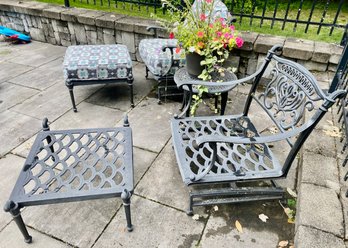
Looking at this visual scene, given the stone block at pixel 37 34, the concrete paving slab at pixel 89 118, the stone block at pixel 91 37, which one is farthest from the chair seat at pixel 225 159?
Result: the stone block at pixel 37 34

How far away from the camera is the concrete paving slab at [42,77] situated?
3.99 meters

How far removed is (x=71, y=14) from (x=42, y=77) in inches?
51.7

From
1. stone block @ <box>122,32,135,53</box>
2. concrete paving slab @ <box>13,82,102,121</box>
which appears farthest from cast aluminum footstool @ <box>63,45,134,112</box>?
stone block @ <box>122,32,135,53</box>

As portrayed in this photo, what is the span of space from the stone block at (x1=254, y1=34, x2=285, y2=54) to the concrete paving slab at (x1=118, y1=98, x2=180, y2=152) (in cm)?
134

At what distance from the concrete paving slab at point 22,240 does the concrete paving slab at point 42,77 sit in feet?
7.93

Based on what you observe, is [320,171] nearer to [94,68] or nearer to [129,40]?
[94,68]

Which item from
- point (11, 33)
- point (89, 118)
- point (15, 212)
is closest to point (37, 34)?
point (11, 33)

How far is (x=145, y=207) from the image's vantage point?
7.29ft

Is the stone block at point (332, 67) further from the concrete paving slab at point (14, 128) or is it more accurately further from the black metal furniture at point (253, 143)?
the concrete paving slab at point (14, 128)

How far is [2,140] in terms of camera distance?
9.57ft

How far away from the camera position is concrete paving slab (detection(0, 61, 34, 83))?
419 cm

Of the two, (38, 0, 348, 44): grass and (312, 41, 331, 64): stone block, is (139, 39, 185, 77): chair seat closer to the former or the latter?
(38, 0, 348, 44): grass

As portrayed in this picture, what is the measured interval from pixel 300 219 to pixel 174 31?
6.64 ft

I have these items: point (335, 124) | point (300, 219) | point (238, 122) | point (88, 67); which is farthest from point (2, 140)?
point (335, 124)
